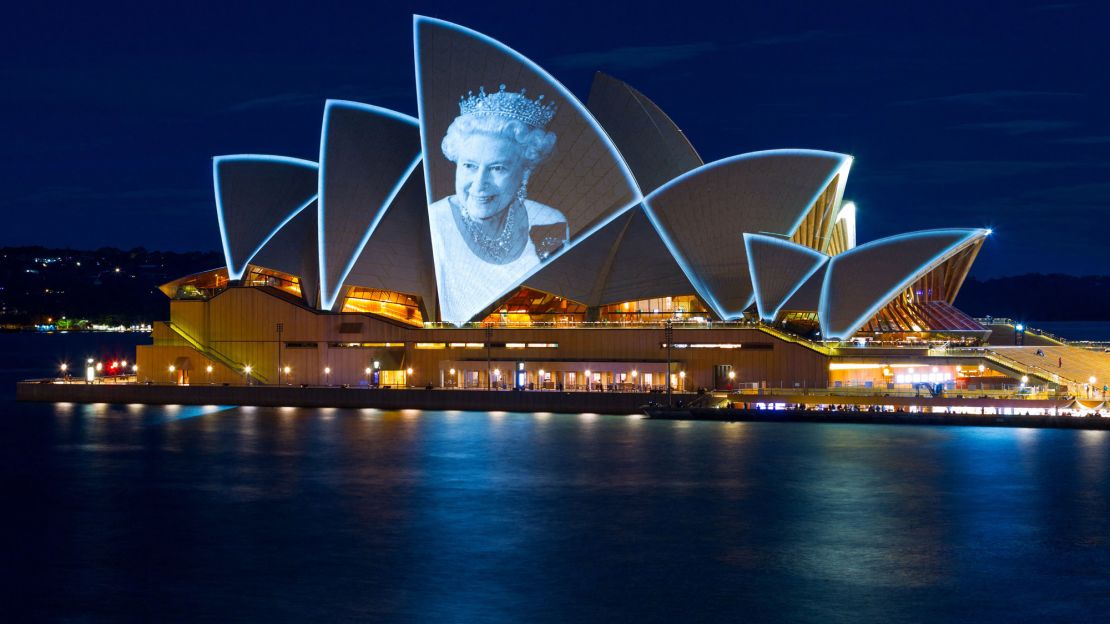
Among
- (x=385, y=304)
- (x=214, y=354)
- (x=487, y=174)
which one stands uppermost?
(x=487, y=174)

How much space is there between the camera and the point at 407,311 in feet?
175

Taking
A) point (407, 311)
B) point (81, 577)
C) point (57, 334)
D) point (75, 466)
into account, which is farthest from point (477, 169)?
point (57, 334)

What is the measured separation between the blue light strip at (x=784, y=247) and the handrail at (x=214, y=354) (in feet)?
61.9

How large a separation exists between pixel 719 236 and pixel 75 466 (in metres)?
23.6

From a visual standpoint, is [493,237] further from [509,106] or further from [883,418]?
[883,418]

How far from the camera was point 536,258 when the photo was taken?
160 ft

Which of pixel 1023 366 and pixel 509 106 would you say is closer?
pixel 1023 366

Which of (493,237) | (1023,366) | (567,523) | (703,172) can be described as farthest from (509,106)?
(567,523)

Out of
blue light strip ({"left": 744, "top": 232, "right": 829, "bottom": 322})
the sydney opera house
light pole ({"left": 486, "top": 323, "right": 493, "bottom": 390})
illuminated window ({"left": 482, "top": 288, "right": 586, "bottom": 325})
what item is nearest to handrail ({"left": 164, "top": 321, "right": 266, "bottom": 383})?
the sydney opera house

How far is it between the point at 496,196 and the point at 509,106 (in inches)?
133

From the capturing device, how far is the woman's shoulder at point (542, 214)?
A: 4816cm

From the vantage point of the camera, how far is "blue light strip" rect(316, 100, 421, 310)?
47.8 metres

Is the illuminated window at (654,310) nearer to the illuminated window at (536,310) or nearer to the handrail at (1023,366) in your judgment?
the illuminated window at (536,310)

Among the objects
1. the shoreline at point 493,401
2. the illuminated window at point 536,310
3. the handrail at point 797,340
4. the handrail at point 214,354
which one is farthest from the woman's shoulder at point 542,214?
the handrail at point 214,354
